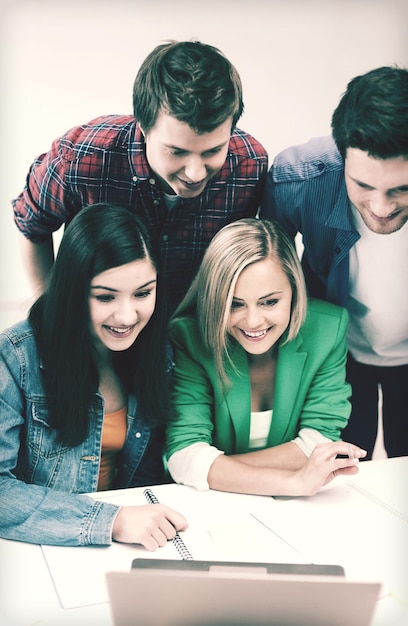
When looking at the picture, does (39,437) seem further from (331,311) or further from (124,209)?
(331,311)

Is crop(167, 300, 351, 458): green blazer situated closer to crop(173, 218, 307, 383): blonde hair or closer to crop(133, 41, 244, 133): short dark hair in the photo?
crop(173, 218, 307, 383): blonde hair

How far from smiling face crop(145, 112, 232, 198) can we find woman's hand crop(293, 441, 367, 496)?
2.00ft

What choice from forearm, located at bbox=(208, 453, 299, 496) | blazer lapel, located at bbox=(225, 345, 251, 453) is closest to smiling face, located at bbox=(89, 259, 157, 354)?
blazer lapel, located at bbox=(225, 345, 251, 453)

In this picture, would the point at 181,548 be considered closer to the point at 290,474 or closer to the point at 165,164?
the point at 290,474

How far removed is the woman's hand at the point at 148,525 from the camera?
1246 mm

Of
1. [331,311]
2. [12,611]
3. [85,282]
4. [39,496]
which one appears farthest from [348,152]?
[12,611]

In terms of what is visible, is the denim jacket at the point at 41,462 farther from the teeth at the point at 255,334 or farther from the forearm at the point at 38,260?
the teeth at the point at 255,334

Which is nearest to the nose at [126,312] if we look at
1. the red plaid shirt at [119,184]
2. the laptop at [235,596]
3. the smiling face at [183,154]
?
the red plaid shirt at [119,184]

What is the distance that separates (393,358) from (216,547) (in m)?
0.66

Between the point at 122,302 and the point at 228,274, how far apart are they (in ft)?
0.75

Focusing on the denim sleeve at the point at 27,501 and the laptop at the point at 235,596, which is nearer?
the laptop at the point at 235,596

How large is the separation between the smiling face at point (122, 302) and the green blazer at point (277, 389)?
0.13 metres

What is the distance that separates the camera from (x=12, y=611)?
3.87 feet

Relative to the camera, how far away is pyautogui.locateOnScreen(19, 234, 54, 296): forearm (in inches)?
53.2
